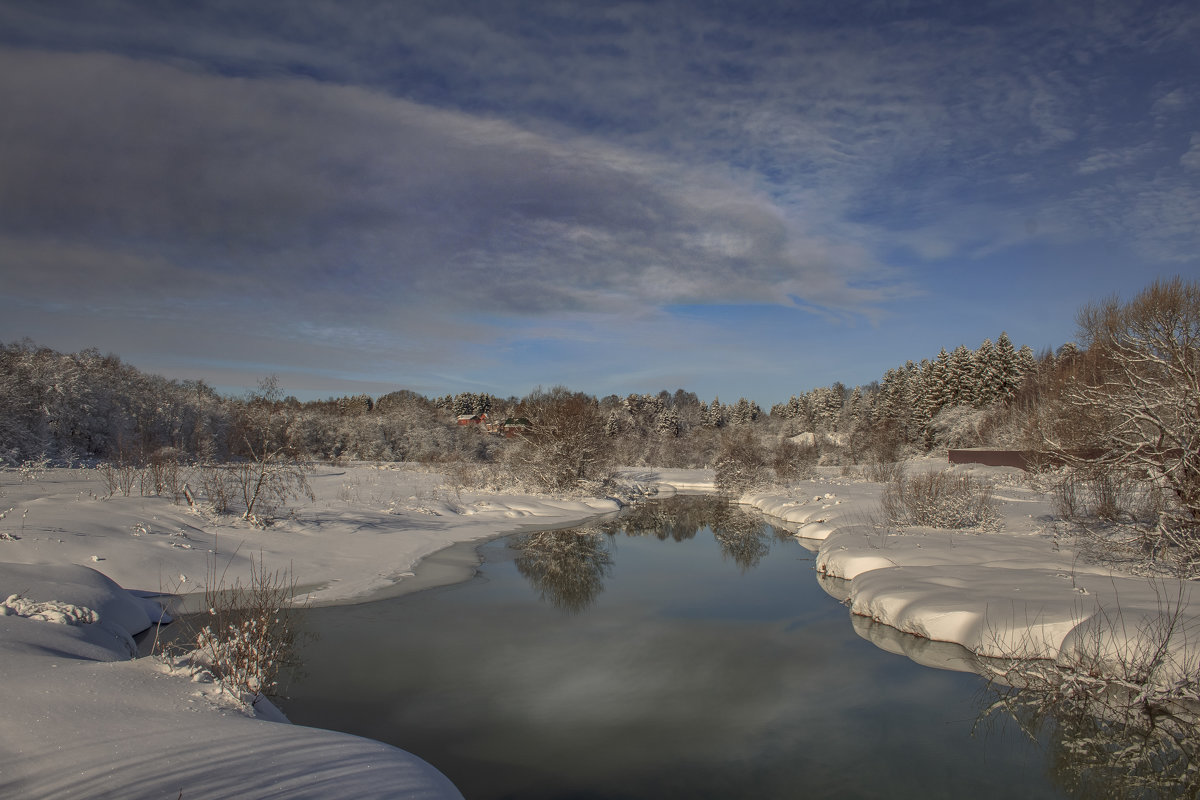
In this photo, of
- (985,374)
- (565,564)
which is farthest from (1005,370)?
(565,564)

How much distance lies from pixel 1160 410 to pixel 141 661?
45.6 ft

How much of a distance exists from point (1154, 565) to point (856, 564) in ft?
14.6

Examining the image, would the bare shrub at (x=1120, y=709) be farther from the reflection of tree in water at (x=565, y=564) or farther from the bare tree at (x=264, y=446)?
the bare tree at (x=264, y=446)

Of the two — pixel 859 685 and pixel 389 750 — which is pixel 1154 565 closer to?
pixel 859 685

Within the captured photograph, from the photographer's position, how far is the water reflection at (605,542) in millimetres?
12625

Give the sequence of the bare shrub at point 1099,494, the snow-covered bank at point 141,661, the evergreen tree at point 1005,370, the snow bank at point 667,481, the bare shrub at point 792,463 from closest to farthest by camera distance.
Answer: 1. the snow-covered bank at point 141,661
2. the bare shrub at point 1099,494
3. the snow bank at point 667,481
4. the bare shrub at point 792,463
5. the evergreen tree at point 1005,370

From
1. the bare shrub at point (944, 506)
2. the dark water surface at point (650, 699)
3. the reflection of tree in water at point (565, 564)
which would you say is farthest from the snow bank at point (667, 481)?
the dark water surface at point (650, 699)

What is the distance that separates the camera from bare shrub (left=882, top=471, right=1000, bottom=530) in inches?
593

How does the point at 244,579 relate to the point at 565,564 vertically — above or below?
above

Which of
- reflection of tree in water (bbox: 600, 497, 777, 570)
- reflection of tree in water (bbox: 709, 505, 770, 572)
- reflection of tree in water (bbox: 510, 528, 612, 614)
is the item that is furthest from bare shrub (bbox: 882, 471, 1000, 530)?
reflection of tree in water (bbox: 510, 528, 612, 614)

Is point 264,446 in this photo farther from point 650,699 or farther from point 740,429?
point 740,429

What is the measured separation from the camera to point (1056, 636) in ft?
24.5

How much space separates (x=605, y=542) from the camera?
1808cm

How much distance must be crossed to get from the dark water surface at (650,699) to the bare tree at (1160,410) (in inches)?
203
